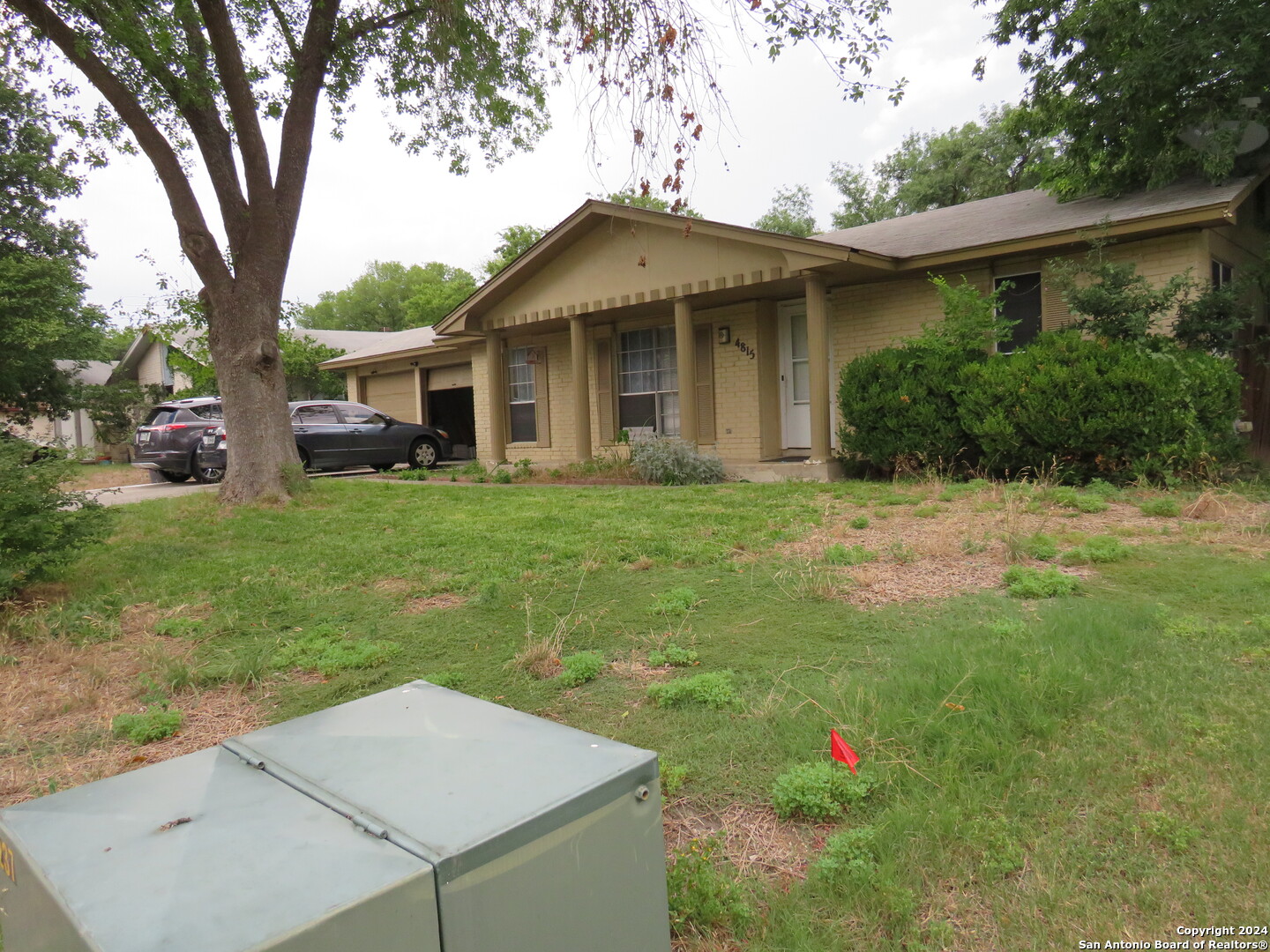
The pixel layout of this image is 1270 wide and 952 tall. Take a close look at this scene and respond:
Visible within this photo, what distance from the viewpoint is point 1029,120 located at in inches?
498

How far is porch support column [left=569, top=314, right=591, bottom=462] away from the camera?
14203 mm

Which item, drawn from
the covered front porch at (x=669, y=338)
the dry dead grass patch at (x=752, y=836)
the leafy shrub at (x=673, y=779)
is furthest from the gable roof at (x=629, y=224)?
the dry dead grass patch at (x=752, y=836)

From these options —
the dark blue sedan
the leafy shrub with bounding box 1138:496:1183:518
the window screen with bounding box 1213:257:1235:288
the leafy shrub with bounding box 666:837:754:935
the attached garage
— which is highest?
the window screen with bounding box 1213:257:1235:288

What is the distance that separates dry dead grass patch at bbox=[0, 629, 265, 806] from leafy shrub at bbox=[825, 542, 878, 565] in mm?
3648

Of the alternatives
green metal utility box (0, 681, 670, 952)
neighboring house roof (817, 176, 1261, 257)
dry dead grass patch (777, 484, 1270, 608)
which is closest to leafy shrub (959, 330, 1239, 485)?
dry dead grass patch (777, 484, 1270, 608)

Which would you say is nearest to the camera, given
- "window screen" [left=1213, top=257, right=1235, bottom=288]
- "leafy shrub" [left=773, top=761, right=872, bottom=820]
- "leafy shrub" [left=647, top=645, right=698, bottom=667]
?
"leafy shrub" [left=773, top=761, right=872, bottom=820]

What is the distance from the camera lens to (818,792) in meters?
2.79

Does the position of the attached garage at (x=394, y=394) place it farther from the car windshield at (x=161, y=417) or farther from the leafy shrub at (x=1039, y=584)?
the leafy shrub at (x=1039, y=584)

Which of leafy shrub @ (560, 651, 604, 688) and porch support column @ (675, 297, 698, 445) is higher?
porch support column @ (675, 297, 698, 445)

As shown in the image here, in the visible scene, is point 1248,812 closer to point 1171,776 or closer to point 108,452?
point 1171,776

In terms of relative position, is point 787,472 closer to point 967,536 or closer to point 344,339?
point 967,536

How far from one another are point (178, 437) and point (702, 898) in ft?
A: 53.9

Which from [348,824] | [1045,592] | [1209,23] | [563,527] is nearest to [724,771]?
[348,824]

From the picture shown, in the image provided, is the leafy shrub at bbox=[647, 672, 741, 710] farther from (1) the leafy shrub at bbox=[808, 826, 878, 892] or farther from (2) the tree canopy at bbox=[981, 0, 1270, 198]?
(2) the tree canopy at bbox=[981, 0, 1270, 198]
